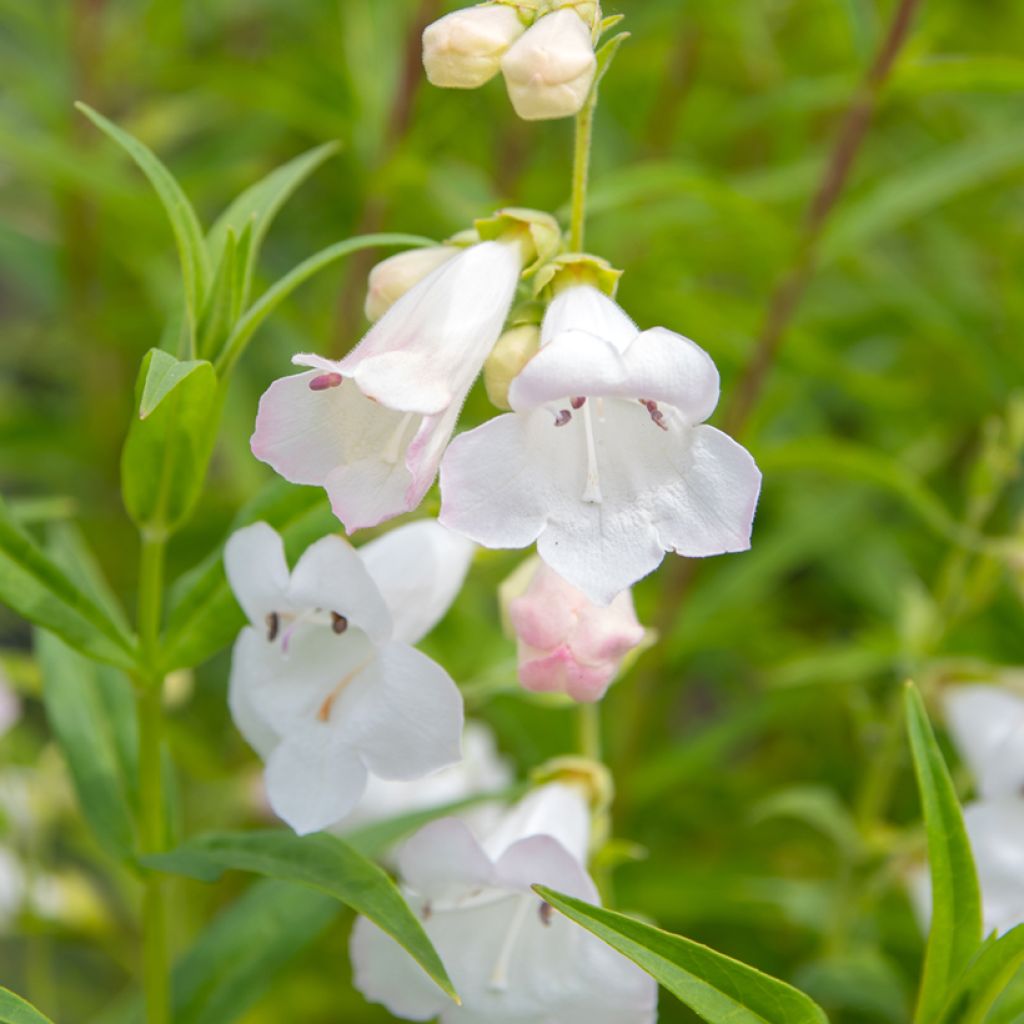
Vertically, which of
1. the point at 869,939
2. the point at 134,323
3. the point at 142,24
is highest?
the point at 142,24


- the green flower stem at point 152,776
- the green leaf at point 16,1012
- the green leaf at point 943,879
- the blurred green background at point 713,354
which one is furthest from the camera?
the blurred green background at point 713,354

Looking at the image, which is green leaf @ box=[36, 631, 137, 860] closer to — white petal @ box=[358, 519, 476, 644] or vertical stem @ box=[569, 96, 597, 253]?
white petal @ box=[358, 519, 476, 644]

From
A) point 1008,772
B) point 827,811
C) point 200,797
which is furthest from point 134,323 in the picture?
point 1008,772

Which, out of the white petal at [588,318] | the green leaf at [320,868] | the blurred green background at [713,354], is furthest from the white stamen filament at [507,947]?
the white petal at [588,318]

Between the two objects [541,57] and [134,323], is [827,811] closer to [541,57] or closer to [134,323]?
[541,57]

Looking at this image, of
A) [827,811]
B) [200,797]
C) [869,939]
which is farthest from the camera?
[200,797]

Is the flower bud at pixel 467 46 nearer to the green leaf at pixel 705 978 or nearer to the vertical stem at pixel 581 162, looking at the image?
the vertical stem at pixel 581 162

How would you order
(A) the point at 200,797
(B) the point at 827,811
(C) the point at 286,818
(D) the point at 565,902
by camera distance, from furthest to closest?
(A) the point at 200,797
(B) the point at 827,811
(C) the point at 286,818
(D) the point at 565,902

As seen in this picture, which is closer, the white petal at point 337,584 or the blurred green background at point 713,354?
the white petal at point 337,584
